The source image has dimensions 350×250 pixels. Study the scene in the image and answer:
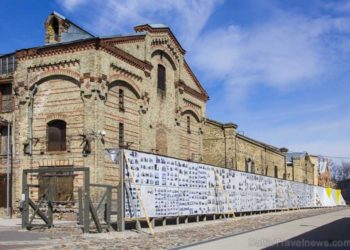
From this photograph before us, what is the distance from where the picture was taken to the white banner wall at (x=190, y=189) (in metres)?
19.9

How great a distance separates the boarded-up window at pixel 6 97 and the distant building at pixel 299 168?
41758 mm

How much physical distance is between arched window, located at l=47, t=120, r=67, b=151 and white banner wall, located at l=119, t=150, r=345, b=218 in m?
7.56

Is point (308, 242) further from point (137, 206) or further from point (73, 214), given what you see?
point (73, 214)

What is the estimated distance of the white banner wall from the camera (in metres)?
19.9

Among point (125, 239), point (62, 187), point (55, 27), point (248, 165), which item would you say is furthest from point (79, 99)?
point (248, 165)

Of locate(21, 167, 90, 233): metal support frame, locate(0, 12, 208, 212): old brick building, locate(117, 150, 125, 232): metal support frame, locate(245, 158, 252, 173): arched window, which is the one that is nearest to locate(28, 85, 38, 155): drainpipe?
locate(0, 12, 208, 212): old brick building

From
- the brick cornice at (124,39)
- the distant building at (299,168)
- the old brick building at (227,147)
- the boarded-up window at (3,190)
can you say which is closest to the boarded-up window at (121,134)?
the brick cornice at (124,39)

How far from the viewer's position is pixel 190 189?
23859 mm

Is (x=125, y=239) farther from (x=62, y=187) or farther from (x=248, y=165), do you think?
(x=248, y=165)

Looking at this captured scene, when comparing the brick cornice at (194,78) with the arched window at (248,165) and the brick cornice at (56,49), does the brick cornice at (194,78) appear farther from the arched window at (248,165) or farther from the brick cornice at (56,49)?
the brick cornice at (56,49)

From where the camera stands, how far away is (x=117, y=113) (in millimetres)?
28594

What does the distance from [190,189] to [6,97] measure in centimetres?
1301

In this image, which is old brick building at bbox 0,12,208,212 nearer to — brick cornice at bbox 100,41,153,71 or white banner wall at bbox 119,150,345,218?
brick cornice at bbox 100,41,153,71

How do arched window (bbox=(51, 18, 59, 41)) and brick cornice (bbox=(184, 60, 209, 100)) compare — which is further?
brick cornice (bbox=(184, 60, 209, 100))
